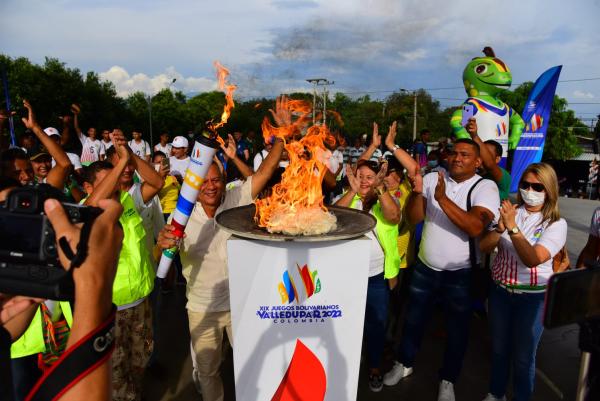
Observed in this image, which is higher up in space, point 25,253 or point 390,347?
point 25,253

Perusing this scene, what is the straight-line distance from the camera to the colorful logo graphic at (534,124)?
9.45 metres

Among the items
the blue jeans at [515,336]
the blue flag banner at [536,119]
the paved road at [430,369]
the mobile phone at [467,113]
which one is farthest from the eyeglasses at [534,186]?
the blue flag banner at [536,119]

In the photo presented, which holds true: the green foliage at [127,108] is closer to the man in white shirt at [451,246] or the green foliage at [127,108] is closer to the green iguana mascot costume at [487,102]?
the green iguana mascot costume at [487,102]

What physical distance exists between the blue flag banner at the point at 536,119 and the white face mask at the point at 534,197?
7299 millimetres

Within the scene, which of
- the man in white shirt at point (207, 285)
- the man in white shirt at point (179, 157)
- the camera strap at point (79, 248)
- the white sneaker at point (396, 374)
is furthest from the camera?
the man in white shirt at point (179, 157)

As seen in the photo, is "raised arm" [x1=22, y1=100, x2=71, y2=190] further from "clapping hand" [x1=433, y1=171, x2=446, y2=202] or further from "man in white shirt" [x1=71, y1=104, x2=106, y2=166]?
"man in white shirt" [x1=71, y1=104, x2=106, y2=166]

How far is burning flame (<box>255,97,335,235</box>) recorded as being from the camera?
→ 249 cm

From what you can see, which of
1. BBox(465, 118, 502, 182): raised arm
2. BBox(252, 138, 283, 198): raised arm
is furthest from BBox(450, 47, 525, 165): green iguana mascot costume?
BBox(252, 138, 283, 198): raised arm

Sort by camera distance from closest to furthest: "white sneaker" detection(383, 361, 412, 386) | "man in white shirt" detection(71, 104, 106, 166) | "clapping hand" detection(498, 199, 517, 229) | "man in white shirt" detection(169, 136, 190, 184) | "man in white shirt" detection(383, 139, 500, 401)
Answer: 1. "clapping hand" detection(498, 199, 517, 229)
2. "man in white shirt" detection(383, 139, 500, 401)
3. "white sneaker" detection(383, 361, 412, 386)
4. "man in white shirt" detection(169, 136, 190, 184)
5. "man in white shirt" detection(71, 104, 106, 166)

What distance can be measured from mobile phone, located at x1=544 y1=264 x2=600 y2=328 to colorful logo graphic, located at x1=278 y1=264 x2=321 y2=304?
1.30 metres

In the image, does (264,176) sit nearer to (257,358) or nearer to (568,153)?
(257,358)

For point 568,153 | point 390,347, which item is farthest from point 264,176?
point 568,153

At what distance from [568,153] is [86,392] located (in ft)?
149

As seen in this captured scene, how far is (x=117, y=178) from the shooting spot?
2646 mm
